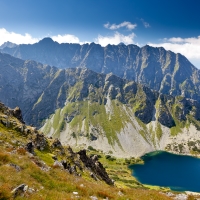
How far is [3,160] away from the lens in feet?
71.9

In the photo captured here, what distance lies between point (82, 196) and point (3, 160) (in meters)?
9.21

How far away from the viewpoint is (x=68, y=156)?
265 feet

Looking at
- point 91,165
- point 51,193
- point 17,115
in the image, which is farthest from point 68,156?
point 51,193

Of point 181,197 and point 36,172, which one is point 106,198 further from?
point 181,197

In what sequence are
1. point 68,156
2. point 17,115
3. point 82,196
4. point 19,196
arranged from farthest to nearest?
point 17,115, point 68,156, point 82,196, point 19,196

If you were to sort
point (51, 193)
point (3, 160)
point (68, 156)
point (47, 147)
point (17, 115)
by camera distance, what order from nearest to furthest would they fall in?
1. point (51, 193)
2. point (3, 160)
3. point (47, 147)
4. point (68, 156)
5. point (17, 115)

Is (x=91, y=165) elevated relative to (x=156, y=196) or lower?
lower

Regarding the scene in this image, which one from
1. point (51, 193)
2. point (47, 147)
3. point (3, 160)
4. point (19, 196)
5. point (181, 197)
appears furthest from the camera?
point (47, 147)

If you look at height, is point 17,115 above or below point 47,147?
above

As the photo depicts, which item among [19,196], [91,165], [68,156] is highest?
[19,196]

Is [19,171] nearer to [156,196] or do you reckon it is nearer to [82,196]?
[82,196]

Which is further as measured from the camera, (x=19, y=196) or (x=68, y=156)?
(x=68, y=156)

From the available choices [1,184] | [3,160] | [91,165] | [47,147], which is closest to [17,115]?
[47,147]

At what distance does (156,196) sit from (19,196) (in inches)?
525
